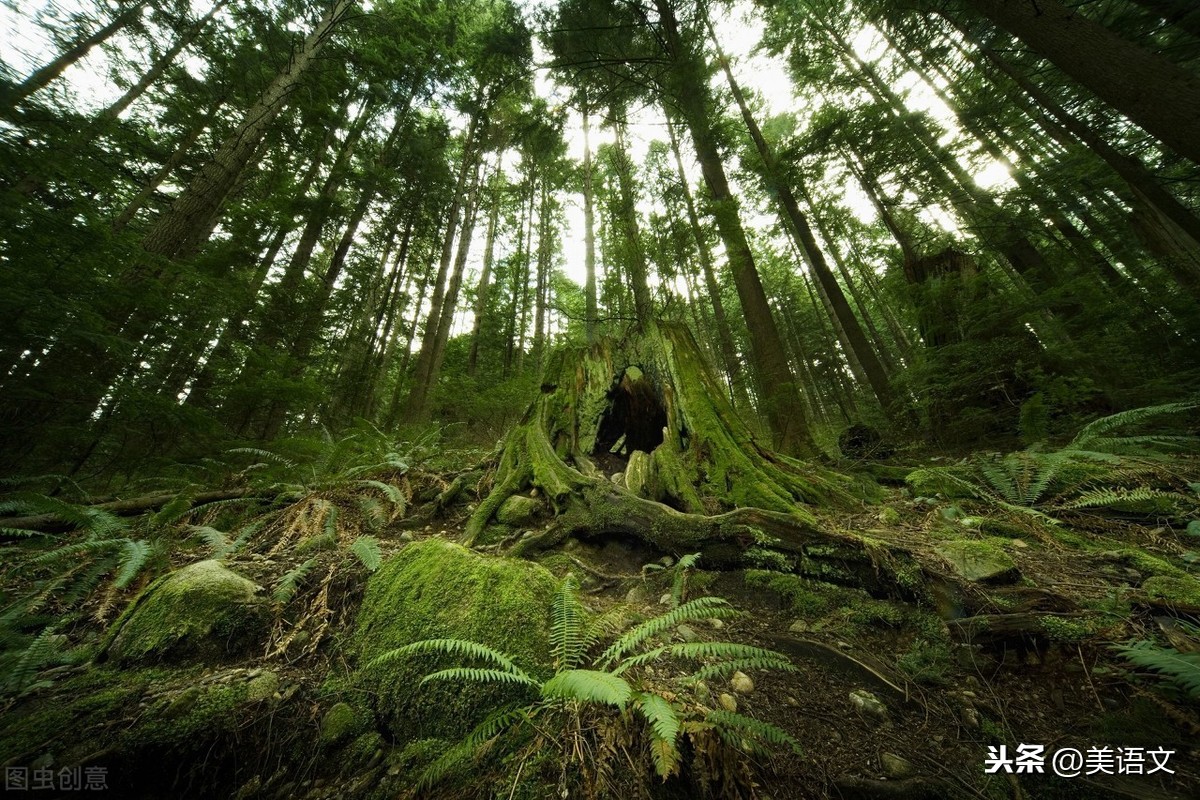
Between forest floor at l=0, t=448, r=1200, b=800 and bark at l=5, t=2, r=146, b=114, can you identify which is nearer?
forest floor at l=0, t=448, r=1200, b=800

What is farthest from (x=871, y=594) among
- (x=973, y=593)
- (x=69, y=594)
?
(x=69, y=594)

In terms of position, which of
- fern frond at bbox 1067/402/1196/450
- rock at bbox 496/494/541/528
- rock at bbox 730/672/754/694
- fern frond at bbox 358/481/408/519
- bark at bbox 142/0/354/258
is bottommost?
rock at bbox 730/672/754/694

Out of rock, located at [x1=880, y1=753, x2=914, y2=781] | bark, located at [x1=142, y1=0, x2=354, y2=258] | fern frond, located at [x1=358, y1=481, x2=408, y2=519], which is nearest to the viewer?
rock, located at [x1=880, y1=753, x2=914, y2=781]

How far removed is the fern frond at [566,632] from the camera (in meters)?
1.67

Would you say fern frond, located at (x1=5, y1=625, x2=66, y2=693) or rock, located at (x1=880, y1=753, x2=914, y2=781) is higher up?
fern frond, located at (x1=5, y1=625, x2=66, y2=693)

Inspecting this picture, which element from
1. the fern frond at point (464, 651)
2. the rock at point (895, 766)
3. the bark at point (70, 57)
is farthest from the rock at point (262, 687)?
the bark at point (70, 57)

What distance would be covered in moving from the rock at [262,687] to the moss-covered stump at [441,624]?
0.99ft

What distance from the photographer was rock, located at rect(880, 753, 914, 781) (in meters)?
1.43

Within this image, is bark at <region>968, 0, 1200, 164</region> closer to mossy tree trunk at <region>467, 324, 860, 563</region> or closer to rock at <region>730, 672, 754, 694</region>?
mossy tree trunk at <region>467, 324, 860, 563</region>

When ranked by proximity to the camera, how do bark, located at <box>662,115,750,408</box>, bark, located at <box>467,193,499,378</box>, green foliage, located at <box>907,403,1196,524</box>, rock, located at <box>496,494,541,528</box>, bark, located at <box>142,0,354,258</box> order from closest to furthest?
green foliage, located at <box>907,403,1196,524</box> < rock, located at <box>496,494,541,528</box> < bark, located at <box>142,0,354,258</box> < bark, located at <box>662,115,750,408</box> < bark, located at <box>467,193,499,378</box>

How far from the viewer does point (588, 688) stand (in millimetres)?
1295

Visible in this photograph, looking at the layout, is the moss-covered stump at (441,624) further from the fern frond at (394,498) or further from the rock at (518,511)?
the fern frond at (394,498)

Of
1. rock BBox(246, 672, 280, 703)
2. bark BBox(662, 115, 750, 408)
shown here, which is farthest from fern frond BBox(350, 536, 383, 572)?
bark BBox(662, 115, 750, 408)

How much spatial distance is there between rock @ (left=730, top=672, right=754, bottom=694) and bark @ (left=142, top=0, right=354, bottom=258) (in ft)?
27.8
